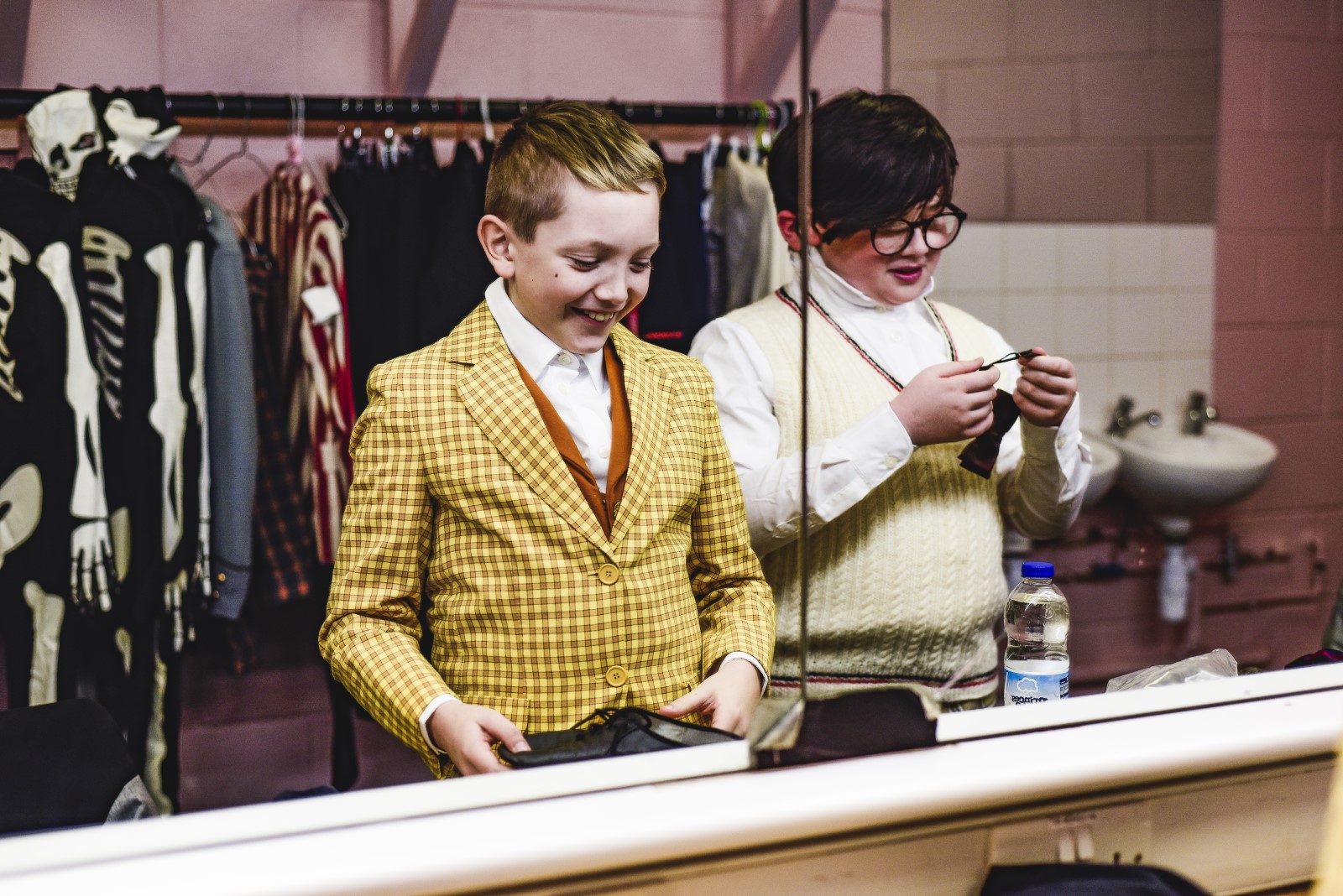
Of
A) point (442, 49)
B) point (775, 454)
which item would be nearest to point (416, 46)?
point (442, 49)

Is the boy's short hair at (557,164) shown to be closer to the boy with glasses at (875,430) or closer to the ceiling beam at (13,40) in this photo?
the boy with glasses at (875,430)

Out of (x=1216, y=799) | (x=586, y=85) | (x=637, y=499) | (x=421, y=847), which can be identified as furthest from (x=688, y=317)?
(x=421, y=847)

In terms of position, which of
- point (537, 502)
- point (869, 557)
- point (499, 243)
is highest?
point (499, 243)

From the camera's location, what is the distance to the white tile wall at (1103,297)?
2.97 meters

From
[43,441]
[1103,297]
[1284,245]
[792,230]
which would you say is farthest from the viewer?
[1284,245]

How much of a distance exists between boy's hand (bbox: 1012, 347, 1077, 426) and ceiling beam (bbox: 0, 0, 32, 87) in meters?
1.92

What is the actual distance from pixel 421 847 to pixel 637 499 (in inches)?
17.4

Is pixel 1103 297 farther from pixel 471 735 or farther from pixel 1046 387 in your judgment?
pixel 471 735

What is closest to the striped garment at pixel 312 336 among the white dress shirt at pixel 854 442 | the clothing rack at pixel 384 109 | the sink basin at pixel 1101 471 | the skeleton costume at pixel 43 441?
the clothing rack at pixel 384 109

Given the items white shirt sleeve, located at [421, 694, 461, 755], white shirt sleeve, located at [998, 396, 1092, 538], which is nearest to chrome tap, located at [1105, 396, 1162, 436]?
white shirt sleeve, located at [998, 396, 1092, 538]

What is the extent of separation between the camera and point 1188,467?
9.68 feet

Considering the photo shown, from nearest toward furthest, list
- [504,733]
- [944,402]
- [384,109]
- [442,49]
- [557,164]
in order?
[504,733], [557,164], [944,402], [384,109], [442,49]

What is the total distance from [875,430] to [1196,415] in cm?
218

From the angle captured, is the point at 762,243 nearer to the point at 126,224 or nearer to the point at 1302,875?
the point at 126,224
